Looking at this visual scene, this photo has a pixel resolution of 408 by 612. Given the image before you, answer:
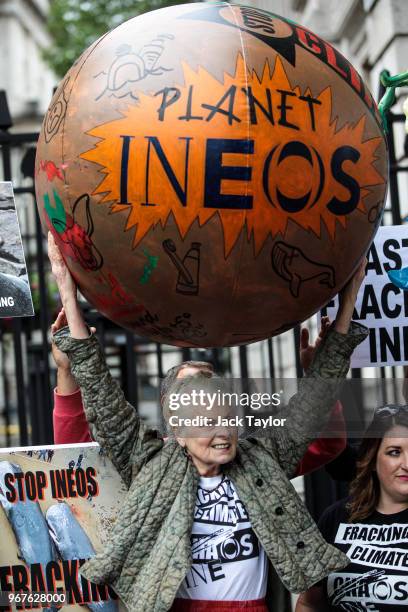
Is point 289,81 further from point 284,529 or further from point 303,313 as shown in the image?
point 284,529

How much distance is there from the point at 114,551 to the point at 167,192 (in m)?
1.05

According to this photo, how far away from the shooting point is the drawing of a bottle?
232cm

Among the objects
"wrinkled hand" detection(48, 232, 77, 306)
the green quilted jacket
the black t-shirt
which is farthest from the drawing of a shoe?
the black t-shirt

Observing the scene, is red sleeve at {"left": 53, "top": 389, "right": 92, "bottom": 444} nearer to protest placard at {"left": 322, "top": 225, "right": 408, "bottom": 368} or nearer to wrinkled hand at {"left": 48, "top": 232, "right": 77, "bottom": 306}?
wrinkled hand at {"left": 48, "top": 232, "right": 77, "bottom": 306}

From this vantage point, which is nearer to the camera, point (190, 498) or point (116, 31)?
point (116, 31)

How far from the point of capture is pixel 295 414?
2775 millimetres

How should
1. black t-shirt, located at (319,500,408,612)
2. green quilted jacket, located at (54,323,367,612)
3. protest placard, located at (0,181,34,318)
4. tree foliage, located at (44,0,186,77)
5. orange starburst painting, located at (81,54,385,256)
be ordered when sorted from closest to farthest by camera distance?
1. orange starburst painting, located at (81,54,385,256)
2. green quilted jacket, located at (54,323,367,612)
3. black t-shirt, located at (319,500,408,612)
4. protest placard, located at (0,181,34,318)
5. tree foliage, located at (44,0,186,77)

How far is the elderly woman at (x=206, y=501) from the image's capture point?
8.51ft

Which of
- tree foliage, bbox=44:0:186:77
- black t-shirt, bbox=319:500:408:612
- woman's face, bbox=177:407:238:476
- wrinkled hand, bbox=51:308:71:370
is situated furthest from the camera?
tree foliage, bbox=44:0:186:77

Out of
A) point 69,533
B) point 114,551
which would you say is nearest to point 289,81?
point 114,551

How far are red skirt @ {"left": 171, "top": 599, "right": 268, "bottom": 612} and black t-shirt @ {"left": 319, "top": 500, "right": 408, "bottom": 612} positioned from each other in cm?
32

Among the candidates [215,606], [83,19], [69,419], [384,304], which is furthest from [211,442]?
[83,19]

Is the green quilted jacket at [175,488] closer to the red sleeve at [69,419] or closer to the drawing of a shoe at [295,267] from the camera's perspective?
the red sleeve at [69,419]

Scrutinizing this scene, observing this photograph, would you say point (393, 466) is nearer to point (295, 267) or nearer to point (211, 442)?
point (211, 442)
